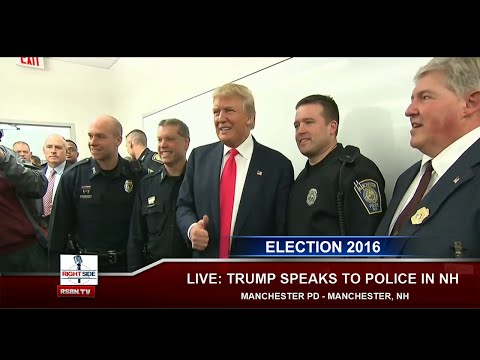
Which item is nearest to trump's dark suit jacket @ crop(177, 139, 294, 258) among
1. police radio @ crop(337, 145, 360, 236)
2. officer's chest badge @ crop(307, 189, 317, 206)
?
officer's chest badge @ crop(307, 189, 317, 206)

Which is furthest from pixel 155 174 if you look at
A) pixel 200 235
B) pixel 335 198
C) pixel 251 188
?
pixel 335 198

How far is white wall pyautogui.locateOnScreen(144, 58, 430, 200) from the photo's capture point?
172 centimetres

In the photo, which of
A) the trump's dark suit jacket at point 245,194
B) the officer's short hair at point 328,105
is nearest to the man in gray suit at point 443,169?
the officer's short hair at point 328,105

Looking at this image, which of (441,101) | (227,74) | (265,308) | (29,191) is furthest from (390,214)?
(29,191)

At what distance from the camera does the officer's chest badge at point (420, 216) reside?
1642 mm

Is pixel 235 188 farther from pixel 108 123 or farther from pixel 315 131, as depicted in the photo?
pixel 108 123

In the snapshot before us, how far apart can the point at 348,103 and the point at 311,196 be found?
1.53ft

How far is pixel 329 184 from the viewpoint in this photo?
1722mm

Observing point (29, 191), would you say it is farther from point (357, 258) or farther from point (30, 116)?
point (357, 258)

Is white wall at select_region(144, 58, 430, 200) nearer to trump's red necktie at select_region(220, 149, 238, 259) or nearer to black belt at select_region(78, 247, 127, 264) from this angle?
trump's red necktie at select_region(220, 149, 238, 259)

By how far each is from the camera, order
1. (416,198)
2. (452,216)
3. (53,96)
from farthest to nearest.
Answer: (53,96) < (416,198) < (452,216)

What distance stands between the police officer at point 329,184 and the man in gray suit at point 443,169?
4.6 inches

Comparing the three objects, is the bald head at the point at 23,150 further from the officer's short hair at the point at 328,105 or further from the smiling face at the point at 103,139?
the officer's short hair at the point at 328,105

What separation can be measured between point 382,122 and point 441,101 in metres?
0.25
